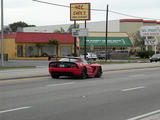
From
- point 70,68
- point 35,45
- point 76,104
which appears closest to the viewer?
point 76,104

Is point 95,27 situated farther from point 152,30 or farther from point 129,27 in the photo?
point 152,30

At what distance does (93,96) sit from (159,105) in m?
2.78

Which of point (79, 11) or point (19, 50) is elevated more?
point (79, 11)

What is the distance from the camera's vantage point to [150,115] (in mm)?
9945

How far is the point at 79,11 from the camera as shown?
54.5 m

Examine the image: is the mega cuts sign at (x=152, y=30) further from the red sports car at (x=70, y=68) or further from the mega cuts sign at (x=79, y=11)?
the red sports car at (x=70, y=68)

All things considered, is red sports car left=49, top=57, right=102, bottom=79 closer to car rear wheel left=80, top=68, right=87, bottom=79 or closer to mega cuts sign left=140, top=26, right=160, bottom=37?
car rear wheel left=80, top=68, right=87, bottom=79

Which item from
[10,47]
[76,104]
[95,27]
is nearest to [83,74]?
[76,104]

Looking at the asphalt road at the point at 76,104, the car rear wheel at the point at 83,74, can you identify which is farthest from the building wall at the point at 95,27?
the asphalt road at the point at 76,104

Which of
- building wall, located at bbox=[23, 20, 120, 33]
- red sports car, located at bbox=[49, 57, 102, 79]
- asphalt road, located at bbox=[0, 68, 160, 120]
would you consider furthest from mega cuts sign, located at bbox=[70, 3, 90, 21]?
building wall, located at bbox=[23, 20, 120, 33]

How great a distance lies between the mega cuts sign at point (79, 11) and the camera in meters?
53.8

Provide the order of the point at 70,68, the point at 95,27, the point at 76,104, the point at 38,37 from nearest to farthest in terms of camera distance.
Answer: the point at 76,104
the point at 70,68
the point at 38,37
the point at 95,27

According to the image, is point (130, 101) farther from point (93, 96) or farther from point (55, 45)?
point (55, 45)

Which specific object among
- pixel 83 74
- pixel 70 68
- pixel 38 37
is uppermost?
pixel 38 37
